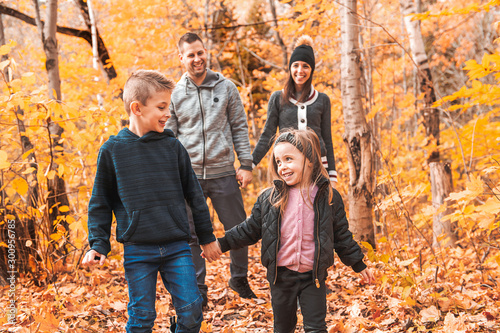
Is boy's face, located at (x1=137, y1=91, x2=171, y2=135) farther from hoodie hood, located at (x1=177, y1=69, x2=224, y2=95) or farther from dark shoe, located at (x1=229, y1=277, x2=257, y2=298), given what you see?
dark shoe, located at (x1=229, y1=277, x2=257, y2=298)

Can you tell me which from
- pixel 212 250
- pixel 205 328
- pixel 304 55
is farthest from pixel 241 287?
pixel 304 55

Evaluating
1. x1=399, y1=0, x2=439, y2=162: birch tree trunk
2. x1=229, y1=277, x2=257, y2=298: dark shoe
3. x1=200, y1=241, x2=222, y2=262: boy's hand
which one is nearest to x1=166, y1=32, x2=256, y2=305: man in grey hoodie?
x1=229, y1=277, x2=257, y2=298: dark shoe

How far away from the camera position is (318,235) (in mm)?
2279

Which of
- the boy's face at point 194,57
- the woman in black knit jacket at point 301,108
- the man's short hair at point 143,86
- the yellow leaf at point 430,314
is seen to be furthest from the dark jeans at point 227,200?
the yellow leaf at point 430,314

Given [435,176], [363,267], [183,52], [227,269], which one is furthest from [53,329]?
[435,176]

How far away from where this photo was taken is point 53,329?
2.72 metres

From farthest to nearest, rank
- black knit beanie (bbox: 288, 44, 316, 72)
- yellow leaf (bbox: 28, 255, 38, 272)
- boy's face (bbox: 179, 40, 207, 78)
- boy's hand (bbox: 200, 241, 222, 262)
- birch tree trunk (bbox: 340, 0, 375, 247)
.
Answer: birch tree trunk (bbox: 340, 0, 375, 247) < yellow leaf (bbox: 28, 255, 38, 272) < black knit beanie (bbox: 288, 44, 316, 72) < boy's face (bbox: 179, 40, 207, 78) < boy's hand (bbox: 200, 241, 222, 262)

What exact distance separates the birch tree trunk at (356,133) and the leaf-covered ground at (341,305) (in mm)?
687

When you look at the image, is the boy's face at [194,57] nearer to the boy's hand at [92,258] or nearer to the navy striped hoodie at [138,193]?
the navy striped hoodie at [138,193]

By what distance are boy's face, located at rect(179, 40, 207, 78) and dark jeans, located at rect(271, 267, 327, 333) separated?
1890 mm

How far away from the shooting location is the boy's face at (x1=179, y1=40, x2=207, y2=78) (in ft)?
11.1

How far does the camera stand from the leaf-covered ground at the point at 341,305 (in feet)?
9.30

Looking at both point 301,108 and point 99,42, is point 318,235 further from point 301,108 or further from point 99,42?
point 99,42

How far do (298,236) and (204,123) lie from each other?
1.54m
